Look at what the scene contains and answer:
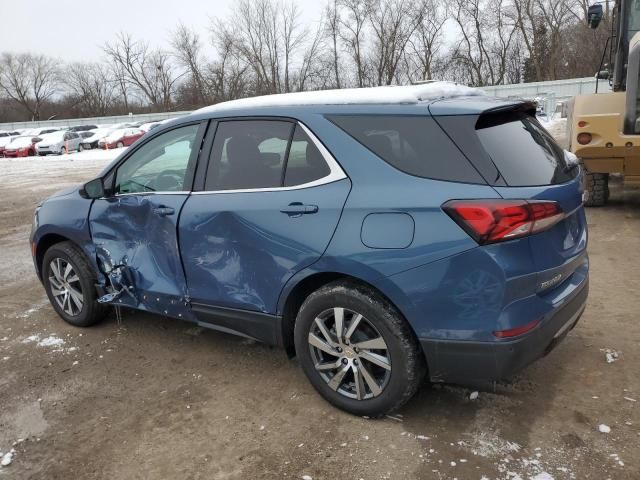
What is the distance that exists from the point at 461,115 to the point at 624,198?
741cm

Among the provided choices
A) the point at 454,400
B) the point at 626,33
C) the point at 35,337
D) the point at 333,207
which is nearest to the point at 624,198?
the point at 626,33

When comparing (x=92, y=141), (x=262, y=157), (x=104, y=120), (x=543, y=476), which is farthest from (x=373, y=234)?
(x=104, y=120)

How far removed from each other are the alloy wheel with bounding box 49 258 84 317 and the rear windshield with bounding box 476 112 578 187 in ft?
11.2

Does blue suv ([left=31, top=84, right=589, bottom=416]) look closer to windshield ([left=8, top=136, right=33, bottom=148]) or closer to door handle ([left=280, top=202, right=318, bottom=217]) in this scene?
door handle ([left=280, top=202, right=318, bottom=217])

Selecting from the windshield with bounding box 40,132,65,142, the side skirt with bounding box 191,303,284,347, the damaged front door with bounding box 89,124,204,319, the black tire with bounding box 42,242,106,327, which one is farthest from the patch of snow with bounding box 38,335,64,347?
the windshield with bounding box 40,132,65,142

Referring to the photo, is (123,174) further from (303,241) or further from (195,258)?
(303,241)

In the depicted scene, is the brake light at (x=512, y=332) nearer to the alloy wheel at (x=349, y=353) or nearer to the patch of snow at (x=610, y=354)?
the alloy wheel at (x=349, y=353)

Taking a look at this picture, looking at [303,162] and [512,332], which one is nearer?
[512,332]

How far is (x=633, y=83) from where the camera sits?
22.2 feet

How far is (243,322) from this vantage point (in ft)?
11.2

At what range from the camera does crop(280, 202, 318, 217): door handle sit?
2.96 meters

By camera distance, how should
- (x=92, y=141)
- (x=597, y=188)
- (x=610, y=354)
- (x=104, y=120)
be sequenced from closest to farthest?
(x=610, y=354) → (x=597, y=188) → (x=92, y=141) → (x=104, y=120)

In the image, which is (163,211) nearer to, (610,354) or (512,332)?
(512,332)

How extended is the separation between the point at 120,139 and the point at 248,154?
32.4 metres
